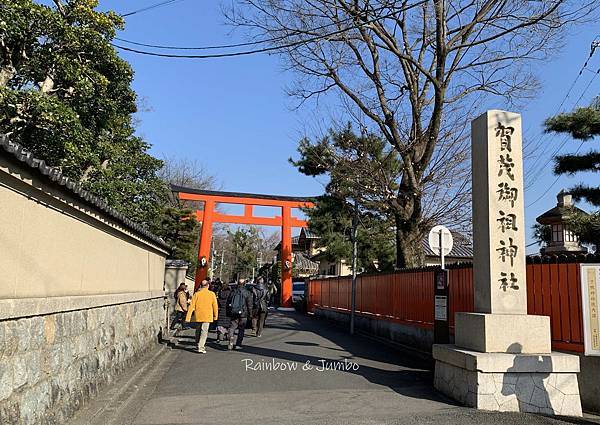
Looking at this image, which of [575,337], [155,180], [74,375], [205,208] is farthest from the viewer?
[205,208]

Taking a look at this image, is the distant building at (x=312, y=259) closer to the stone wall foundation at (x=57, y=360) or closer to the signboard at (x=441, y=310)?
the signboard at (x=441, y=310)

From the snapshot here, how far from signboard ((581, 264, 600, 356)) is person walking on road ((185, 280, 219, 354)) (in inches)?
315

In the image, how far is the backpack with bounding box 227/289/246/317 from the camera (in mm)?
12695

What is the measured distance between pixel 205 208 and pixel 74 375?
26555mm

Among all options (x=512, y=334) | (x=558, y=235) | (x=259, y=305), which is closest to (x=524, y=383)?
(x=512, y=334)

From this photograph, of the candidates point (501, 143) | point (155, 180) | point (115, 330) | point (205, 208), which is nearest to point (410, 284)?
point (501, 143)

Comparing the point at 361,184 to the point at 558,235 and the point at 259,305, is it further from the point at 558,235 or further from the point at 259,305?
the point at 558,235

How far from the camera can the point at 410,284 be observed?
13930 mm

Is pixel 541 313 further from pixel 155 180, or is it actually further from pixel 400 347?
pixel 155 180

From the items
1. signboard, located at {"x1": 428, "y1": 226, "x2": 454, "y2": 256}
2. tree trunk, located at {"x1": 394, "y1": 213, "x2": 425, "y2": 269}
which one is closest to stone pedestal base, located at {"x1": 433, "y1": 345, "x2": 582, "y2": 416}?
signboard, located at {"x1": 428, "y1": 226, "x2": 454, "y2": 256}

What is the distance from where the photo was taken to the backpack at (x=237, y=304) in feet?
41.7

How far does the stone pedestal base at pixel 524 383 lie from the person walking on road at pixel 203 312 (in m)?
6.84

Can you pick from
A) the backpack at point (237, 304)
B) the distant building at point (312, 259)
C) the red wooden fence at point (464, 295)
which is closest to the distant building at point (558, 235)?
the red wooden fence at point (464, 295)

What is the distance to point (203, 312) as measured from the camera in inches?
486
